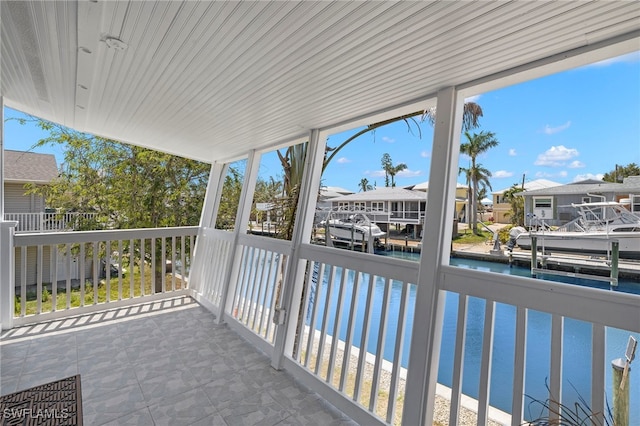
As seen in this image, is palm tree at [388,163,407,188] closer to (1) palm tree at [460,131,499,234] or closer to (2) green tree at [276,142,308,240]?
(1) palm tree at [460,131,499,234]

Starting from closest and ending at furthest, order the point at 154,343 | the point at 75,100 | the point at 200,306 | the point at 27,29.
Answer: the point at 27,29
the point at 75,100
the point at 154,343
the point at 200,306

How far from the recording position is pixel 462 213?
189 centimetres

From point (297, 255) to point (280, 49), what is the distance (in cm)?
180

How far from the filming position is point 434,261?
1826 mm

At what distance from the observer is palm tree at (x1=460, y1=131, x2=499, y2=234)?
179 cm

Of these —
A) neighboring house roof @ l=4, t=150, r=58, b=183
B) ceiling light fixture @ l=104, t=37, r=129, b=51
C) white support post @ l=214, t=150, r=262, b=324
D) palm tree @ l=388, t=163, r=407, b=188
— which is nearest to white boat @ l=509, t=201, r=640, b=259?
palm tree @ l=388, t=163, r=407, b=188

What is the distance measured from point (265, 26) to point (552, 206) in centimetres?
170

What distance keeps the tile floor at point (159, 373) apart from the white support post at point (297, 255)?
28 cm

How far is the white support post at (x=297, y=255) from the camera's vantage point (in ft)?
9.23

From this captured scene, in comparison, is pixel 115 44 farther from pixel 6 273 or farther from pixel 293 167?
pixel 6 273

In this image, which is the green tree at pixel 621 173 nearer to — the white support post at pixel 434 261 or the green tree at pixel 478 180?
the green tree at pixel 478 180

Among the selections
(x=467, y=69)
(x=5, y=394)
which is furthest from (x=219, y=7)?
(x=5, y=394)

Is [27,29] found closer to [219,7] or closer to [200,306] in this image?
[219,7]

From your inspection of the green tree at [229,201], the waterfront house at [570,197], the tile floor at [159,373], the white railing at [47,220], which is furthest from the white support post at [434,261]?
the white railing at [47,220]
